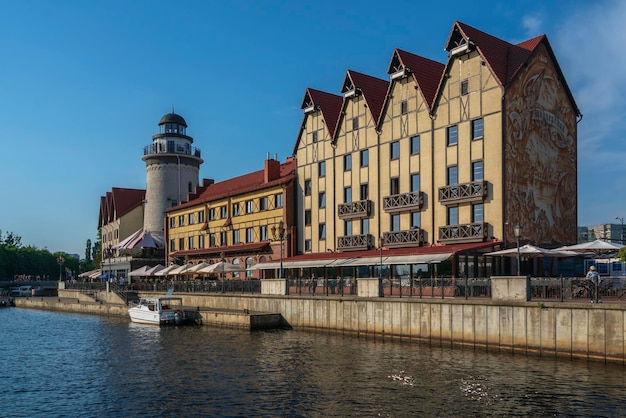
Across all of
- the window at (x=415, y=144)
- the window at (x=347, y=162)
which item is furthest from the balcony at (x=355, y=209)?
the window at (x=415, y=144)

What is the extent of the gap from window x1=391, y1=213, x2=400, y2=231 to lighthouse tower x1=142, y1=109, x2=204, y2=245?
149 ft

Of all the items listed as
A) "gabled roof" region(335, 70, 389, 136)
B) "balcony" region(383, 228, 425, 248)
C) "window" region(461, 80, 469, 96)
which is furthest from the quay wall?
"gabled roof" region(335, 70, 389, 136)

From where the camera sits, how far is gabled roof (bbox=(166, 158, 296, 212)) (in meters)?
62.0

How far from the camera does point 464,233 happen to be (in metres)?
41.9

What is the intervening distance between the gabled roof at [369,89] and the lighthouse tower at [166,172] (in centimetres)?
4038

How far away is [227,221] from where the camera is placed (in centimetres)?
6850

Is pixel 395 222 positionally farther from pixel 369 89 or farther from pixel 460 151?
pixel 369 89

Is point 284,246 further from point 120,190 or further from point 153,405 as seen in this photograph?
point 120,190

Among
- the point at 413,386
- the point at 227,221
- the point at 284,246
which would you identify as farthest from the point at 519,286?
the point at 227,221

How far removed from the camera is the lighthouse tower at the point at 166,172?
88.1 metres

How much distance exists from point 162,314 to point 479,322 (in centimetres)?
2728

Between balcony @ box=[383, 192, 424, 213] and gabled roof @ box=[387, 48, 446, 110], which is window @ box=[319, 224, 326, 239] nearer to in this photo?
balcony @ box=[383, 192, 424, 213]

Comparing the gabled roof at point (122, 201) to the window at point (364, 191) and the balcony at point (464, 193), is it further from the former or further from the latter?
the balcony at point (464, 193)

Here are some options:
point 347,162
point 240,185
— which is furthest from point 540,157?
point 240,185
